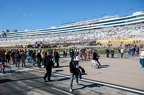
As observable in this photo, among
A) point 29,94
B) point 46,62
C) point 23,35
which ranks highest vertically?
point 23,35

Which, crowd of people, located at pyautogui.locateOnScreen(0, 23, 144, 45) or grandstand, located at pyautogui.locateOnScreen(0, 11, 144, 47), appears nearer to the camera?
crowd of people, located at pyautogui.locateOnScreen(0, 23, 144, 45)

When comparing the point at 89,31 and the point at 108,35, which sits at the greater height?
the point at 89,31

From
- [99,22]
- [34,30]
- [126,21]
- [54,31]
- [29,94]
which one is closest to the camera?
[29,94]

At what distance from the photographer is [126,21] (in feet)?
342

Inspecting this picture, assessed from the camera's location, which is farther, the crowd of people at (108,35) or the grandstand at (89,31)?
the grandstand at (89,31)

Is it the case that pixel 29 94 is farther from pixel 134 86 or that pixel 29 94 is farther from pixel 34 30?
pixel 34 30

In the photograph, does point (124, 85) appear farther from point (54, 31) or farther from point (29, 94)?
point (54, 31)

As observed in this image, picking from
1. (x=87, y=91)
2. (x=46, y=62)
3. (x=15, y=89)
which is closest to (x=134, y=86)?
(x=87, y=91)

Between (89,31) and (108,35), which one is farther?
(89,31)

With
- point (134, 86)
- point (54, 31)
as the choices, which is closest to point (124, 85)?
point (134, 86)

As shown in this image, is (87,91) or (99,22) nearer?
(87,91)

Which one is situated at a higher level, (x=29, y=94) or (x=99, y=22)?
(x=99, y=22)

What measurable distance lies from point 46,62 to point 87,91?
3521 millimetres

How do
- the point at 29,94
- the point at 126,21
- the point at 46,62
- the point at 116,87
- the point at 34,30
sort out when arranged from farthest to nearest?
the point at 34,30 < the point at 126,21 < the point at 46,62 < the point at 116,87 < the point at 29,94
